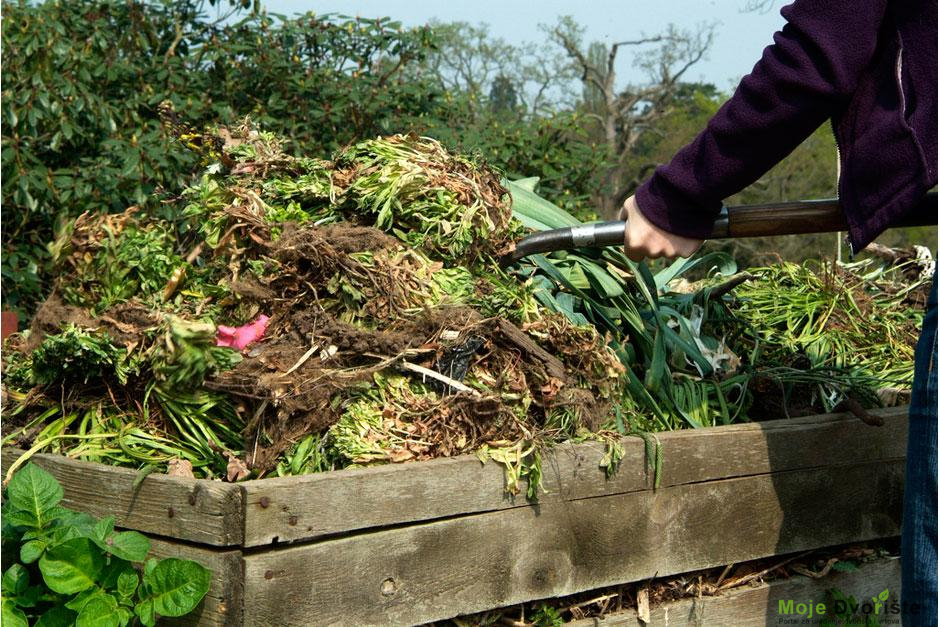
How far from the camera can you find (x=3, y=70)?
455 cm

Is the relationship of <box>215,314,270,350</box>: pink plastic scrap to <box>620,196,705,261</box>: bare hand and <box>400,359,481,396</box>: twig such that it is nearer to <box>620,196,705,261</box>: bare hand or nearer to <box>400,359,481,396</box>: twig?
<box>400,359,481,396</box>: twig

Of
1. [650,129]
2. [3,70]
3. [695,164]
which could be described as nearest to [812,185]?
[650,129]

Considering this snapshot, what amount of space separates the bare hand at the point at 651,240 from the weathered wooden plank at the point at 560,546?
56 centimetres

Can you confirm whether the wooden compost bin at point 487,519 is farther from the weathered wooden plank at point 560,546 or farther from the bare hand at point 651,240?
the bare hand at point 651,240

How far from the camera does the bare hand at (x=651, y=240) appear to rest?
207 cm

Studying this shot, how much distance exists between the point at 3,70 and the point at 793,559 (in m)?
4.10

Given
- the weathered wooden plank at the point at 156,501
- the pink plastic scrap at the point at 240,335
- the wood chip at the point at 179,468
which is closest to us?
the weathered wooden plank at the point at 156,501

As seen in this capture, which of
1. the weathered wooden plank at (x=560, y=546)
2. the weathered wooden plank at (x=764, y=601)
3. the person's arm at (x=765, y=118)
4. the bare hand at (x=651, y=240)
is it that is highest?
the person's arm at (x=765, y=118)

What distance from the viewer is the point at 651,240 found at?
2080 millimetres

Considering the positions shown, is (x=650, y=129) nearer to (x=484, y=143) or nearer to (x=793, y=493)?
(x=484, y=143)

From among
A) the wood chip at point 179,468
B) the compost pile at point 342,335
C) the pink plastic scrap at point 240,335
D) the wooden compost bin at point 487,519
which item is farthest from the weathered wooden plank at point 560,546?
the pink plastic scrap at point 240,335

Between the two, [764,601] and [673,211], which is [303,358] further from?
[764,601]

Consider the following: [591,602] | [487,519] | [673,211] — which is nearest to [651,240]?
[673,211]

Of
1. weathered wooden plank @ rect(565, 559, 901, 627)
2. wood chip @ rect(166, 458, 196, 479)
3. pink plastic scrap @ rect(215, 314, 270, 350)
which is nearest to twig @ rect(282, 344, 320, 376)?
pink plastic scrap @ rect(215, 314, 270, 350)
